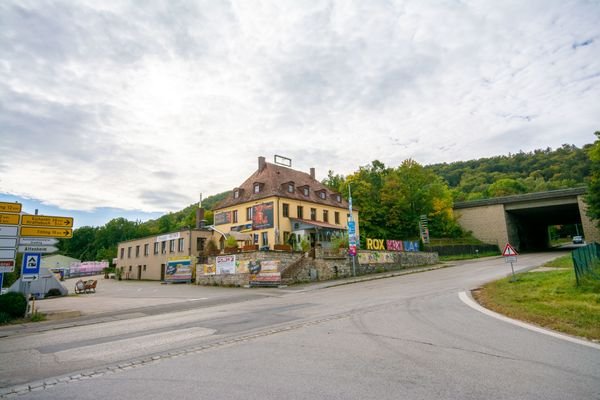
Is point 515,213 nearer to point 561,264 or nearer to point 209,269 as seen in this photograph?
point 561,264

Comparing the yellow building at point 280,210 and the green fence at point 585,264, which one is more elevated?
the yellow building at point 280,210

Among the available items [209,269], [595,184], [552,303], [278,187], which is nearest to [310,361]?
[552,303]

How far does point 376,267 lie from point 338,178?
94.1ft

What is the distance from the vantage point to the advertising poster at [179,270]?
1337 inches

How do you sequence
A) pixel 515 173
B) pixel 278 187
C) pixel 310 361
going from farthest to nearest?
pixel 515 173 → pixel 278 187 → pixel 310 361

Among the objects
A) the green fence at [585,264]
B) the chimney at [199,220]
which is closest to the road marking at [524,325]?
the green fence at [585,264]

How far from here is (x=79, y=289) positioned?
29.7 metres

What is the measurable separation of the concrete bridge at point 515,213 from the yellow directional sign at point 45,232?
51.3m

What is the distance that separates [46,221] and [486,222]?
52.8 meters

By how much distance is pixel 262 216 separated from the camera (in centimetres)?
3781

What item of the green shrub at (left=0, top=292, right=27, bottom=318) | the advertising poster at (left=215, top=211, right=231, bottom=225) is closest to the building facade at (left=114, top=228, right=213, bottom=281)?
the advertising poster at (left=215, top=211, right=231, bottom=225)

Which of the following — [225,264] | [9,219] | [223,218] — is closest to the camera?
[9,219]

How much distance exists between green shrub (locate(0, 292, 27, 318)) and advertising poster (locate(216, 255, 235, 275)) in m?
15.1

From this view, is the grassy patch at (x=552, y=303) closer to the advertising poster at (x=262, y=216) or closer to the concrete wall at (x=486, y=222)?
the advertising poster at (x=262, y=216)
